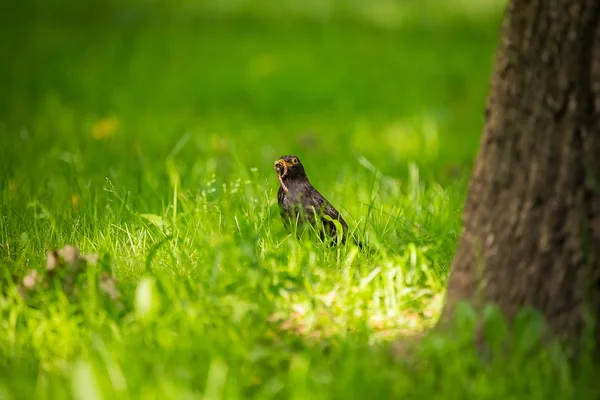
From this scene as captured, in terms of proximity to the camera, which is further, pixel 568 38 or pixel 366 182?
pixel 366 182

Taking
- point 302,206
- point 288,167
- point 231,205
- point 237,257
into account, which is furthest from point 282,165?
point 237,257

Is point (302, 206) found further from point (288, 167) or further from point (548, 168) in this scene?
point (548, 168)

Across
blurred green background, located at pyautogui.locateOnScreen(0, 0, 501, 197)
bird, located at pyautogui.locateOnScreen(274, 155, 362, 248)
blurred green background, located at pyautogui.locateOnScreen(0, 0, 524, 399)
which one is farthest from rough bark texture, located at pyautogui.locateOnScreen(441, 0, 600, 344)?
blurred green background, located at pyautogui.locateOnScreen(0, 0, 501, 197)

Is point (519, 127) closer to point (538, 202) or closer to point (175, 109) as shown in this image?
point (538, 202)

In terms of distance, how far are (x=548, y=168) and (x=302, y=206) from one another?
1.23 metres

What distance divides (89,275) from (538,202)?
1559 mm

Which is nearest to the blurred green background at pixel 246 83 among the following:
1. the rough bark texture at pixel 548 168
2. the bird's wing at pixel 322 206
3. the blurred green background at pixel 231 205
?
the blurred green background at pixel 231 205

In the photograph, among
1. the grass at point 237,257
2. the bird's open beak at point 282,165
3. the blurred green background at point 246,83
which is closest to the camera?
the grass at point 237,257

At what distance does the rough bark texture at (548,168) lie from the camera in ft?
7.87

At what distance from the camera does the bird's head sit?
3504 millimetres

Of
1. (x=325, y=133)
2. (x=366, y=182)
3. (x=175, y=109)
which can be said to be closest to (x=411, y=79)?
(x=325, y=133)

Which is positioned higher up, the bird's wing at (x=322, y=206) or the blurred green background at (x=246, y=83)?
the blurred green background at (x=246, y=83)

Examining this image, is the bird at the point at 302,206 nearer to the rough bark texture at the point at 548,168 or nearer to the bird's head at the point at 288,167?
the bird's head at the point at 288,167

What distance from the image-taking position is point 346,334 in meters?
2.61
